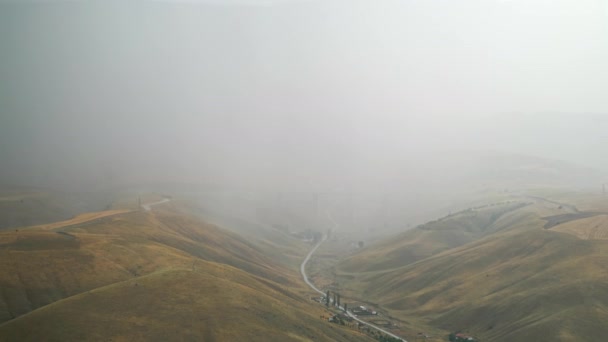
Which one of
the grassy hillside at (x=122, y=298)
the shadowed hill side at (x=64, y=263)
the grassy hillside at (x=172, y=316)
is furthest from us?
the shadowed hill side at (x=64, y=263)

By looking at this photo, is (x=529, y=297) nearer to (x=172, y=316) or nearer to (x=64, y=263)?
(x=172, y=316)

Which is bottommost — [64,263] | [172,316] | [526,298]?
[526,298]

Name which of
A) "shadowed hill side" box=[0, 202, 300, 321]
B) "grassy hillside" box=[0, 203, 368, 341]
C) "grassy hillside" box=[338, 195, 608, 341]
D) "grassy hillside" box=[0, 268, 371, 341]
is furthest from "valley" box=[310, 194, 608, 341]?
"shadowed hill side" box=[0, 202, 300, 321]

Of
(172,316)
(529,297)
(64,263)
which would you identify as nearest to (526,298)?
(529,297)

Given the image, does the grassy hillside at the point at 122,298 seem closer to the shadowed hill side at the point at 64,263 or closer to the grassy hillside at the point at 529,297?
the shadowed hill side at the point at 64,263

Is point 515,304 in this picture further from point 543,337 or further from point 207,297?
point 207,297

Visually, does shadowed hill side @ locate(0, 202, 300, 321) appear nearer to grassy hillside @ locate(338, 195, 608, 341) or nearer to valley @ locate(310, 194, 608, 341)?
valley @ locate(310, 194, 608, 341)

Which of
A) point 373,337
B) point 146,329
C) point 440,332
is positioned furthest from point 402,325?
point 146,329

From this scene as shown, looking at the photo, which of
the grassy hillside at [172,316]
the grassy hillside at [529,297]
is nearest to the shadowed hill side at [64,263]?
the grassy hillside at [172,316]

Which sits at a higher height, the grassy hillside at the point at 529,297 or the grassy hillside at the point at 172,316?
the grassy hillside at the point at 172,316

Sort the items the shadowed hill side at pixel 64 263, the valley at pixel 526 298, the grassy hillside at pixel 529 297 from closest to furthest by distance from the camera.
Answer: the shadowed hill side at pixel 64 263 < the grassy hillside at pixel 529 297 < the valley at pixel 526 298

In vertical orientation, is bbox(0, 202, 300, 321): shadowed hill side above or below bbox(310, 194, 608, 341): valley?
above
